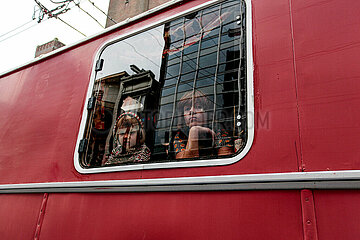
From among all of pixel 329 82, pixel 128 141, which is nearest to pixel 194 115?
pixel 128 141

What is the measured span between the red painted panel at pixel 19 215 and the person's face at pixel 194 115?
1090 mm

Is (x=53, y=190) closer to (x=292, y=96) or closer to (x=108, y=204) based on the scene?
(x=108, y=204)

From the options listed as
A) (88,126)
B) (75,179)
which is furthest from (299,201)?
(88,126)

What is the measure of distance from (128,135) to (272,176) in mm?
995

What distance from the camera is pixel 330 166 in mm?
876

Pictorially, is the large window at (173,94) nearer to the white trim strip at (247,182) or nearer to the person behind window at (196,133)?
the person behind window at (196,133)

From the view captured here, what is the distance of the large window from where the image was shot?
4.10ft

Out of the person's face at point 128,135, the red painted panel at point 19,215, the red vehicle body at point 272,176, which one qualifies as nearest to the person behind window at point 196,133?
the red vehicle body at point 272,176

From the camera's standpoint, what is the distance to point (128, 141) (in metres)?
1.62

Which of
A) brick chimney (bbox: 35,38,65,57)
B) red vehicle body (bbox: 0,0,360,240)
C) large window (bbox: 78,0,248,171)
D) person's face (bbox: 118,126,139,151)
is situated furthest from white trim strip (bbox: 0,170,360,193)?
brick chimney (bbox: 35,38,65,57)

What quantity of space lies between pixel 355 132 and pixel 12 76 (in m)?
2.85

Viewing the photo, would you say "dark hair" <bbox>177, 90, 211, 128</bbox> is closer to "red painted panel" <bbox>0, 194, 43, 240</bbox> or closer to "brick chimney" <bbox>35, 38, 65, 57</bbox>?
"red painted panel" <bbox>0, 194, 43, 240</bbox>

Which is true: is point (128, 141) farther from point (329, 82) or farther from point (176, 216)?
point (329, 82)

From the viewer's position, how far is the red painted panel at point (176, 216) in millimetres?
904
